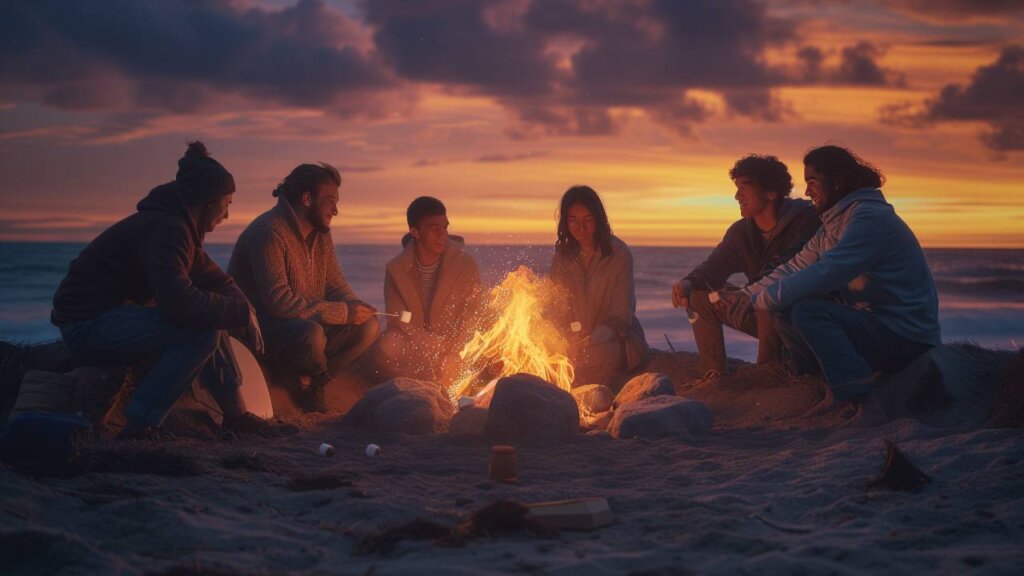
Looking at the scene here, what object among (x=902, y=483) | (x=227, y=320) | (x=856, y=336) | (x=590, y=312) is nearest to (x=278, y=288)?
(x=227, y=320)

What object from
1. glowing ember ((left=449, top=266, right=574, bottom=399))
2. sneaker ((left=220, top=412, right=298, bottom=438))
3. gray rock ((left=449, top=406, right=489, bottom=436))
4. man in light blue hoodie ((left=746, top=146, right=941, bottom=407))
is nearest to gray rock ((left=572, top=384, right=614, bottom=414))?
glowing ember ((left=449, top=266, right=574, bottom=399))

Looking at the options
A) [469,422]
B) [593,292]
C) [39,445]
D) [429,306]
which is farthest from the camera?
[429,306]

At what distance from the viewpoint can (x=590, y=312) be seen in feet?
35.2

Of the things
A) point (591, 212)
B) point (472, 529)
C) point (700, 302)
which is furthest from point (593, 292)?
point (472, 529)

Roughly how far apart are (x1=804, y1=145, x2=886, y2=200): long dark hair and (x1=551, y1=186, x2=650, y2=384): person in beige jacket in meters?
2.92

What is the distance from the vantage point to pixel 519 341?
396 inches

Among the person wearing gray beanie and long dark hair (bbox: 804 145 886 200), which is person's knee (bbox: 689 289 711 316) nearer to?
long dark hair (bbox: 804 145 886 200)

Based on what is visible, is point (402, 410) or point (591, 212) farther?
point (591, 212)

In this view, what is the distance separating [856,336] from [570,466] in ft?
8.25

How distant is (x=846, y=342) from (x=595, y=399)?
2578 mm

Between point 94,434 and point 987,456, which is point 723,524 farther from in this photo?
point 94,434

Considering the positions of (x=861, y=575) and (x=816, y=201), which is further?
(x=816, y=201)

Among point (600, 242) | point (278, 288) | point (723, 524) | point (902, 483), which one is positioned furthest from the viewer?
point (600, 242)

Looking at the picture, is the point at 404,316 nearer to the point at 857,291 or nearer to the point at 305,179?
the point at 305,179
